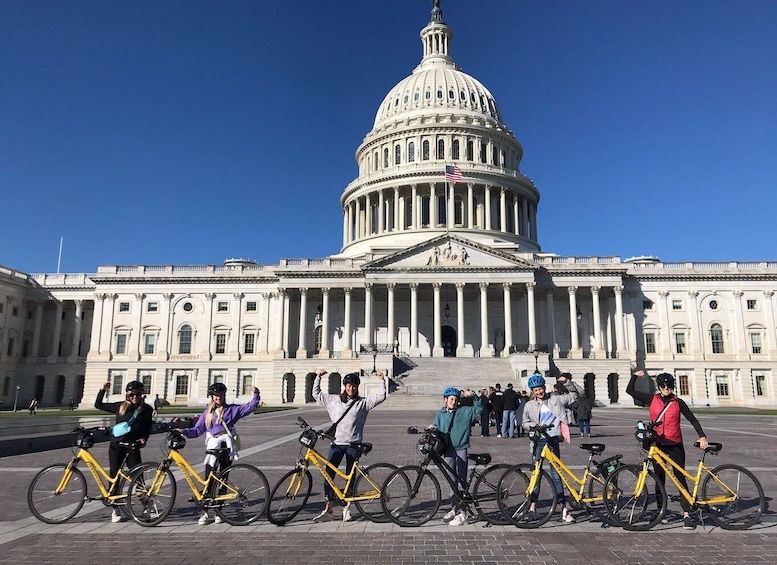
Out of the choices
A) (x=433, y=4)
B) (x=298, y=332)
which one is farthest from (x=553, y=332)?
(x=433, y=4)

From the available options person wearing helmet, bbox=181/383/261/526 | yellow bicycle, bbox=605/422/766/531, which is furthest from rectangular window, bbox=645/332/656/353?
person wearing helmet, bbox=181/383/261/526

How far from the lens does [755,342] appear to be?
222ft

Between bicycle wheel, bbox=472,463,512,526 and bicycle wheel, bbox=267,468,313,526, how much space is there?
2.85 metres

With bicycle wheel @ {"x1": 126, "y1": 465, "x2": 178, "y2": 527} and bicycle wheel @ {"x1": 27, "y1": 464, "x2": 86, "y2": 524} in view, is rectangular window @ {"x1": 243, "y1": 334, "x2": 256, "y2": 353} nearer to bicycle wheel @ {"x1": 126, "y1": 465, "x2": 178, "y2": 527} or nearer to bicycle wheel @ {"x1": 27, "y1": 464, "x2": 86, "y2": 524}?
bicycle wheel @ {"x1": 27, "y1": 464, "x2": 86, "y2": 524}

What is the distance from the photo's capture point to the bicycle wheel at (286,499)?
9.65 metres

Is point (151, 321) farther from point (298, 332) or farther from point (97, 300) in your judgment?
point (298, 332)

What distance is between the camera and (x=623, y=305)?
68938 mm

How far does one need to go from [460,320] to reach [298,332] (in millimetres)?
19576

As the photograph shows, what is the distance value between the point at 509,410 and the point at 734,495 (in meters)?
15.2

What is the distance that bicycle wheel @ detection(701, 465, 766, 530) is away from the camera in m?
9.48

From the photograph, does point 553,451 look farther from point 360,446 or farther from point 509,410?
point 509,410

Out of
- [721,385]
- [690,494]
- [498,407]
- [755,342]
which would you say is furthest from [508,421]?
[755,342]

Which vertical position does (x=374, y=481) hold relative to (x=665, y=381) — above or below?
below

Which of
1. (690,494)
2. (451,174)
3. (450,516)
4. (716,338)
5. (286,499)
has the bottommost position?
(450,516)
